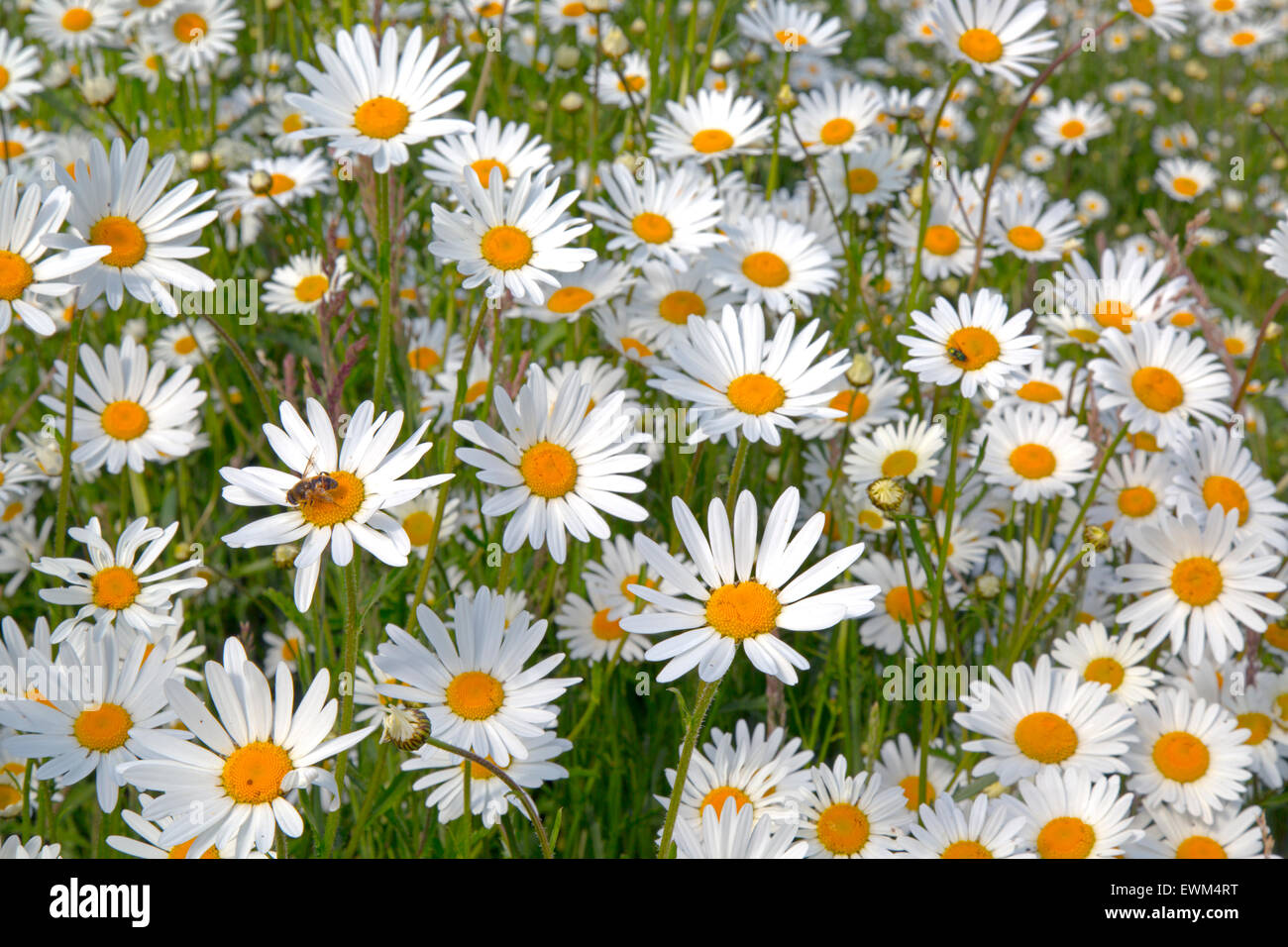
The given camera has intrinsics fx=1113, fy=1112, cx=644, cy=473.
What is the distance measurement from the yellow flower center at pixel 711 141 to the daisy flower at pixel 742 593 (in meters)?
1.84

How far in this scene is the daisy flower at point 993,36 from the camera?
2.96 metres

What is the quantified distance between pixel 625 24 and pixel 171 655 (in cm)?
363

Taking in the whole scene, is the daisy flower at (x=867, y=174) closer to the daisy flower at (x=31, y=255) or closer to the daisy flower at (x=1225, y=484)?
the daisy flower at (x=1225, y=484)

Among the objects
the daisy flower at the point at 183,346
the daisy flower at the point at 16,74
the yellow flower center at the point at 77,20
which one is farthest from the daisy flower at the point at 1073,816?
the yellow flower center at the point at 77,20

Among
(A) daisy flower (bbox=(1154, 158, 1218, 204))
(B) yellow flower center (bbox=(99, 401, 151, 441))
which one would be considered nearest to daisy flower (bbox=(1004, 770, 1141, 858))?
(B) yellow flower center (bbox=(99, 401, 151, 441))

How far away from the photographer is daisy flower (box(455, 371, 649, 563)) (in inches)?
69.9

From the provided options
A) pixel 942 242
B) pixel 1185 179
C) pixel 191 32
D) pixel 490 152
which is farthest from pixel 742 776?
pixel 1185 179

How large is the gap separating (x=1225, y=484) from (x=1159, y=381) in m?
0.29

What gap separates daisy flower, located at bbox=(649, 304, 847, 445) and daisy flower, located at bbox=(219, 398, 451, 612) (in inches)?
19.8

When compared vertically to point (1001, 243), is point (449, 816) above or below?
below
